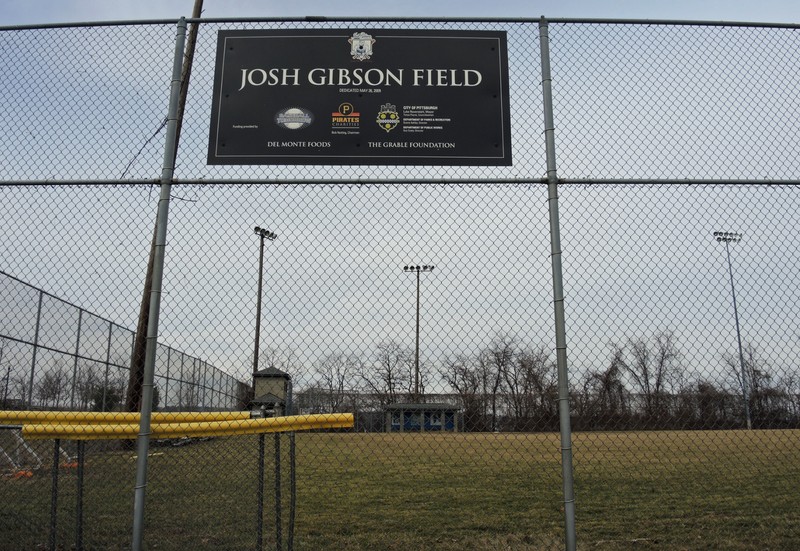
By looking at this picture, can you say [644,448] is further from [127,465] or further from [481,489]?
[127,465]

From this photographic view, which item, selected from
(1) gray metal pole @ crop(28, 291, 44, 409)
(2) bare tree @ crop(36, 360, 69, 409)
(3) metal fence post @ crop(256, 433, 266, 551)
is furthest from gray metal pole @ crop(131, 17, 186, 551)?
(2) bare tree @ crop(36, 360, 69, 409)

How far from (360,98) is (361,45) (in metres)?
0.45

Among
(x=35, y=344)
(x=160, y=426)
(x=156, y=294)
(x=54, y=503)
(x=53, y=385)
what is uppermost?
(x=35, y=344)

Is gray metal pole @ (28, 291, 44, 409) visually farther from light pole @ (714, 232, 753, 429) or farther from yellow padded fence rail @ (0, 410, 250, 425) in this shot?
light pole @ (714, 232, 753, 429)

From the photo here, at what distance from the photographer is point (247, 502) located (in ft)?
21.5

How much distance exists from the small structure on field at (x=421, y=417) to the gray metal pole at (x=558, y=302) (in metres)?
1.82

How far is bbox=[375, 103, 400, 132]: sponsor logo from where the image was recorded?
4738 mm

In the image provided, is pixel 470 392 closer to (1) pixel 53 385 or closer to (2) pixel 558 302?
(2) pixel 558 302

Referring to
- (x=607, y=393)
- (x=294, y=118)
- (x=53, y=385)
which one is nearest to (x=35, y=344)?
(x=53, y=385)

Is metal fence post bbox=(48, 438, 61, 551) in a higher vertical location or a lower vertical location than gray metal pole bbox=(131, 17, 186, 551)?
lower

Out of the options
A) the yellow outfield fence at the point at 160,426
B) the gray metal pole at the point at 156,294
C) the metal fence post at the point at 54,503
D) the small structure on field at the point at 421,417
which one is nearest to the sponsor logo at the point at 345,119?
the gray metal pole at the point at 156,294

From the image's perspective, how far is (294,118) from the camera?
479cm

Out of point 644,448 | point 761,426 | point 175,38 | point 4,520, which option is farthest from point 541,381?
point 644,448

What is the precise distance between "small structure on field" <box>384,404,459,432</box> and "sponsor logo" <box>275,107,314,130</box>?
2763 mm
